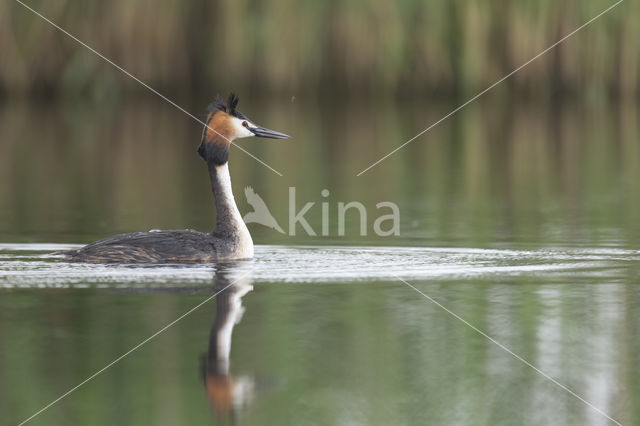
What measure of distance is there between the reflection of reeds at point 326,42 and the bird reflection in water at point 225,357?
41.4ft

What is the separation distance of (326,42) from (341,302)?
13.8 metres

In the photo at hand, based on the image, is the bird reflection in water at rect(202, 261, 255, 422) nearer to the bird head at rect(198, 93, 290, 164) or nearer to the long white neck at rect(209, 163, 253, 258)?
the long white neck at rect(209, 163, 253, 258)

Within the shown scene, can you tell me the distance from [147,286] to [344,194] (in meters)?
5.08

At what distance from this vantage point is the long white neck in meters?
7.99

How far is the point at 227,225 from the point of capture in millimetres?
8141

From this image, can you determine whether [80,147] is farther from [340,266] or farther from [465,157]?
[340,266]

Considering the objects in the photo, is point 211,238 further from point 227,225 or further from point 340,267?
point 340,267

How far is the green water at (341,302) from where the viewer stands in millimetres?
4676

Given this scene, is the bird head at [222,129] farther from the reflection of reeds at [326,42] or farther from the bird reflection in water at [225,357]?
the reflection of reeds at [326,42]

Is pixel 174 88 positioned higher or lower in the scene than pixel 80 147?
higher

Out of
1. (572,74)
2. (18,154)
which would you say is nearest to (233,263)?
(18,154)

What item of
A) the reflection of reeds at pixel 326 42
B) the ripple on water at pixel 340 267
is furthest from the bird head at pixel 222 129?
the reflection of reeds at pixel 326 42

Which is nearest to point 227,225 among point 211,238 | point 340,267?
point 211,238

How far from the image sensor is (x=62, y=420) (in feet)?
14.5
